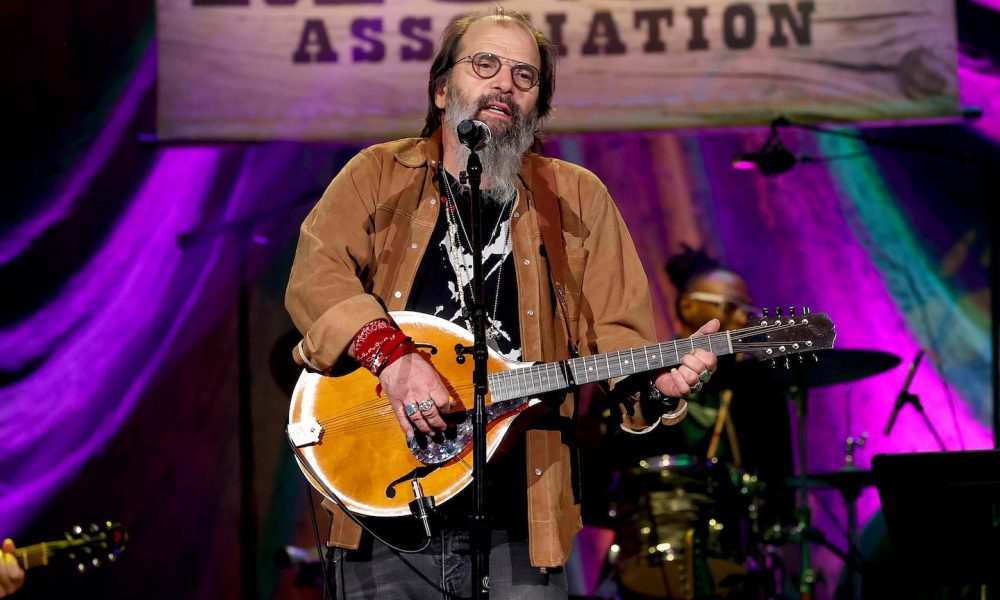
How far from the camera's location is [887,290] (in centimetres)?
683

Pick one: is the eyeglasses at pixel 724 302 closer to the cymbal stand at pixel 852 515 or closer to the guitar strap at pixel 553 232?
the cymbal stand at pixel 852 515

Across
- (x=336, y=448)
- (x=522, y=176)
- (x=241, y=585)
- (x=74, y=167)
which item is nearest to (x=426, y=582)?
(x=336, y=448)

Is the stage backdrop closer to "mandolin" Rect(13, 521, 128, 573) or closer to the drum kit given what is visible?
the drum kit

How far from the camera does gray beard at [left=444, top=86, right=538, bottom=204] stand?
325cm

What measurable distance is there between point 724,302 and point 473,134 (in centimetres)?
417

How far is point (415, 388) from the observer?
2789 millimetres

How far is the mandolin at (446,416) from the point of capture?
2961mm

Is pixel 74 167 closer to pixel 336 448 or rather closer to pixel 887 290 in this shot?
pixel 336 448

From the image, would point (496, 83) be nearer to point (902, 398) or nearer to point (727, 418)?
point (902, 398)

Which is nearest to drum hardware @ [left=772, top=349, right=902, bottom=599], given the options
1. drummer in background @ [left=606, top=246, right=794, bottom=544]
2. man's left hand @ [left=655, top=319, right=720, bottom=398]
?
drummer in background @ [left=606, top=246, right=794, bottom=544]

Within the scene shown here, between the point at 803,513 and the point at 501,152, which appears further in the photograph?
the point at 803,513

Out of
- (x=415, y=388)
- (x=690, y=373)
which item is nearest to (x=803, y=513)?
(x=690, y=373)

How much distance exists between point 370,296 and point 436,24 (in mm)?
3875

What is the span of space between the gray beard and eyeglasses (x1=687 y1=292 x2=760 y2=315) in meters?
3.56
